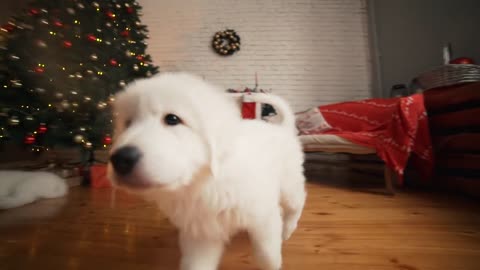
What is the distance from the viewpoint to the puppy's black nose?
538 millimetres

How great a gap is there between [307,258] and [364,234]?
0.35 m

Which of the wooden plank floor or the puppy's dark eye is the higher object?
the puppy's dark eye

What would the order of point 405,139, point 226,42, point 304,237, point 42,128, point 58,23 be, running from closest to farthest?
point 304,237, point 405,139, point 42,128, point 58,23, point 226,42

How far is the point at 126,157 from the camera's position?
54 centimetres

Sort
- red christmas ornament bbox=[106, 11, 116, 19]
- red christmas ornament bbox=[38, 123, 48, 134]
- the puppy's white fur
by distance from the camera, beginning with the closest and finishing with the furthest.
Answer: the puppy's white fur < red christmas ornament bbox=[38, 123, 48, 134] < red christmas ornament bbox=[106, 11, 116, 19]

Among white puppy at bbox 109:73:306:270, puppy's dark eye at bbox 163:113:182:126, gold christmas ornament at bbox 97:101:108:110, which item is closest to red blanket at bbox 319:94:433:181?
white puppy at bbox 109:73:306:270

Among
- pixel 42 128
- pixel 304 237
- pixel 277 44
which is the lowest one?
pixel 304 237

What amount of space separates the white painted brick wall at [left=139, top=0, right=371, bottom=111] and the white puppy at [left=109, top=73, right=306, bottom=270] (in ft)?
10.4

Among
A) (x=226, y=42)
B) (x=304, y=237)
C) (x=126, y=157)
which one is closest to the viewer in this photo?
(x=126, y=157)

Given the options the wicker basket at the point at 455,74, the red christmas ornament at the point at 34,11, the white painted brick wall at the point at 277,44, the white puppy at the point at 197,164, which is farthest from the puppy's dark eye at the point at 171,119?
the white painted brick wall at the point at 277,44

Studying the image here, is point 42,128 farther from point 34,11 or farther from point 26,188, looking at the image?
point 34,11

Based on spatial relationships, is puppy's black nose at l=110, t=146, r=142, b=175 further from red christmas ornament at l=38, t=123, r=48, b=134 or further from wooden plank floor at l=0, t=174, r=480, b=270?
red christmas ornament at l=38, t=123, r=48, b=134

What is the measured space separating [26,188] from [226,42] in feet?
9.40

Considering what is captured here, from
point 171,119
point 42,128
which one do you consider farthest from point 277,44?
point 171,119
